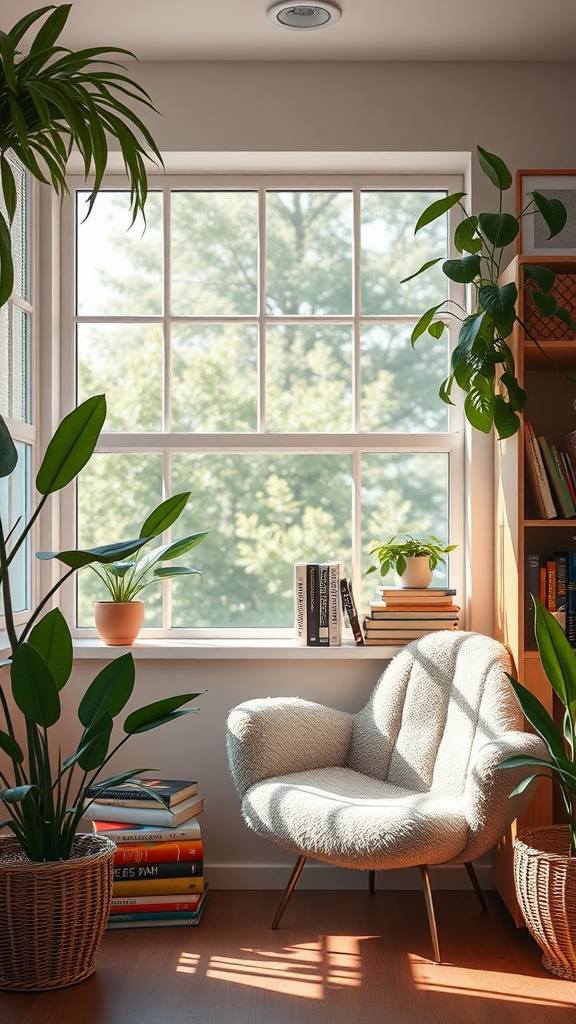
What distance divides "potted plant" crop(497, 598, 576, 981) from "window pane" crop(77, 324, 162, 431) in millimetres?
1702

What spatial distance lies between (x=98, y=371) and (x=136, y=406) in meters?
0.20

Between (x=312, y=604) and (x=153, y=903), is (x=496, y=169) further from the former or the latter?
(x=153, y=903)

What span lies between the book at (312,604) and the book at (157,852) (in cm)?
79

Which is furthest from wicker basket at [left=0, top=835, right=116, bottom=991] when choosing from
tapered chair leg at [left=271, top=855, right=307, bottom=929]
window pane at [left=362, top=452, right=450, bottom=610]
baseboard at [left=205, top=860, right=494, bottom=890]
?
window pane at [left=362, top=452, right=450, bottom=610]

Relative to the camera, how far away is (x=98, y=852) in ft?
8.95

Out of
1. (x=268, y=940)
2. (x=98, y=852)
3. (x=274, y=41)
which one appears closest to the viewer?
(x=98, y=852)

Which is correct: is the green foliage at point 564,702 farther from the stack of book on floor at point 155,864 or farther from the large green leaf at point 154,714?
the stack of book on floor at point 155,864

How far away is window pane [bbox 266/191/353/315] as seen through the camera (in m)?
3.75

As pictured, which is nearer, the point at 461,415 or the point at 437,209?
the point at 437,209

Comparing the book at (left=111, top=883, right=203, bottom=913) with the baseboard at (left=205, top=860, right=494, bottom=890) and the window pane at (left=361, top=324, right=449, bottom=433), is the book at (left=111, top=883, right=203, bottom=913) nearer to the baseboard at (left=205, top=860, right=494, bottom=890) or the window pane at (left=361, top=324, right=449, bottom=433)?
the baseboard at (left=205, top=860, right=494, bottom=890)

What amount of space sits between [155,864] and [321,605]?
1001 mm

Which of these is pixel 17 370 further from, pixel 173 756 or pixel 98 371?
pixel 173 756

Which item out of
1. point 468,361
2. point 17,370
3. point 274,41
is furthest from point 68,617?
point 274,41

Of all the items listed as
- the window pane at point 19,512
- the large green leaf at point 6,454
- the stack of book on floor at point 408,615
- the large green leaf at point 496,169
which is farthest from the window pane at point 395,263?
the large green leaf at point 6,454
